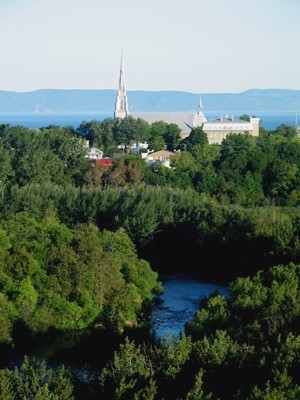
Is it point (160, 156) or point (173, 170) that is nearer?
point (173, 170)

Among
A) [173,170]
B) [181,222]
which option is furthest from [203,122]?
[181,222]

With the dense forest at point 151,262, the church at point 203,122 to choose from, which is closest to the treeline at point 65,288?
the dense forest at point 151,262

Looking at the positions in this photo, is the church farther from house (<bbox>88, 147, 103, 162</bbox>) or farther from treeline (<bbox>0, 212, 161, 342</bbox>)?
treeline (<bbox>0, 212, 161, 342</bbox>)

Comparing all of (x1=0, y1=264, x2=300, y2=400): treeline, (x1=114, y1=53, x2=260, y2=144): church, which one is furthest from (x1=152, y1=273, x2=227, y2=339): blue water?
(x1=114, y1=53, x2=260, y2=144): church

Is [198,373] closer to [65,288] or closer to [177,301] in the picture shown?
[65,288]

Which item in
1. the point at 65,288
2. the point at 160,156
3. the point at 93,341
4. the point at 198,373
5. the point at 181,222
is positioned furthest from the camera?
the point at 160,156

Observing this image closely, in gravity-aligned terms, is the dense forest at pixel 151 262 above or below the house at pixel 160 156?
below

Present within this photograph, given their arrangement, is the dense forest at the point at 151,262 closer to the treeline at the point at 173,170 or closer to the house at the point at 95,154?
the treeline at the point at 173,170
